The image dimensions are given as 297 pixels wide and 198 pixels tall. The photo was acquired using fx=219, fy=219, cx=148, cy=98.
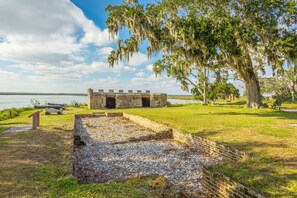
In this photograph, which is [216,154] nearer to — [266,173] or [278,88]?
[266,173]

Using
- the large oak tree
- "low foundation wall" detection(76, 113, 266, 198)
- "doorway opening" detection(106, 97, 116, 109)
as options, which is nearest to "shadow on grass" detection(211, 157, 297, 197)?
"low foundation wall" detection(76, 113, 266, 198)

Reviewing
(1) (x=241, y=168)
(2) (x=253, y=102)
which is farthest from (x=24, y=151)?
(2) (x=253, y=102)

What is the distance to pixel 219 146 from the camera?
27.5ft

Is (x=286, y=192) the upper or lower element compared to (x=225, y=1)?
lower

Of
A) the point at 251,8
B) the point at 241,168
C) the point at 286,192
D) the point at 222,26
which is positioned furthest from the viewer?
the point at 251,8

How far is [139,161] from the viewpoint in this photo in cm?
826

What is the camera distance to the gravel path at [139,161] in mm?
6609

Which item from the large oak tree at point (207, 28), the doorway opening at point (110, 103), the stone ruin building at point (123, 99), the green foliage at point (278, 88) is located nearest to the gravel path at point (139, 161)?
the large oak tree at point (207, 28)

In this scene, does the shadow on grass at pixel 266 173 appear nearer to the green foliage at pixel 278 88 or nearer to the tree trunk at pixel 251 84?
the tree trunk at pixel 251 84

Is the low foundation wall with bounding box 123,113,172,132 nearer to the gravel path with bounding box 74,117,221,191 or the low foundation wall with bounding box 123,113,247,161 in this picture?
the low foundation wall with bounding box 123,113,247,161

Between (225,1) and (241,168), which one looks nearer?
(241,168)

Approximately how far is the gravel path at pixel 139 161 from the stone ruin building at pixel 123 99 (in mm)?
23256

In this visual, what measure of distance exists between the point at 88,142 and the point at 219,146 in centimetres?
677

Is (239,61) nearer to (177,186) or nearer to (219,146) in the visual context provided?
(219,146)
